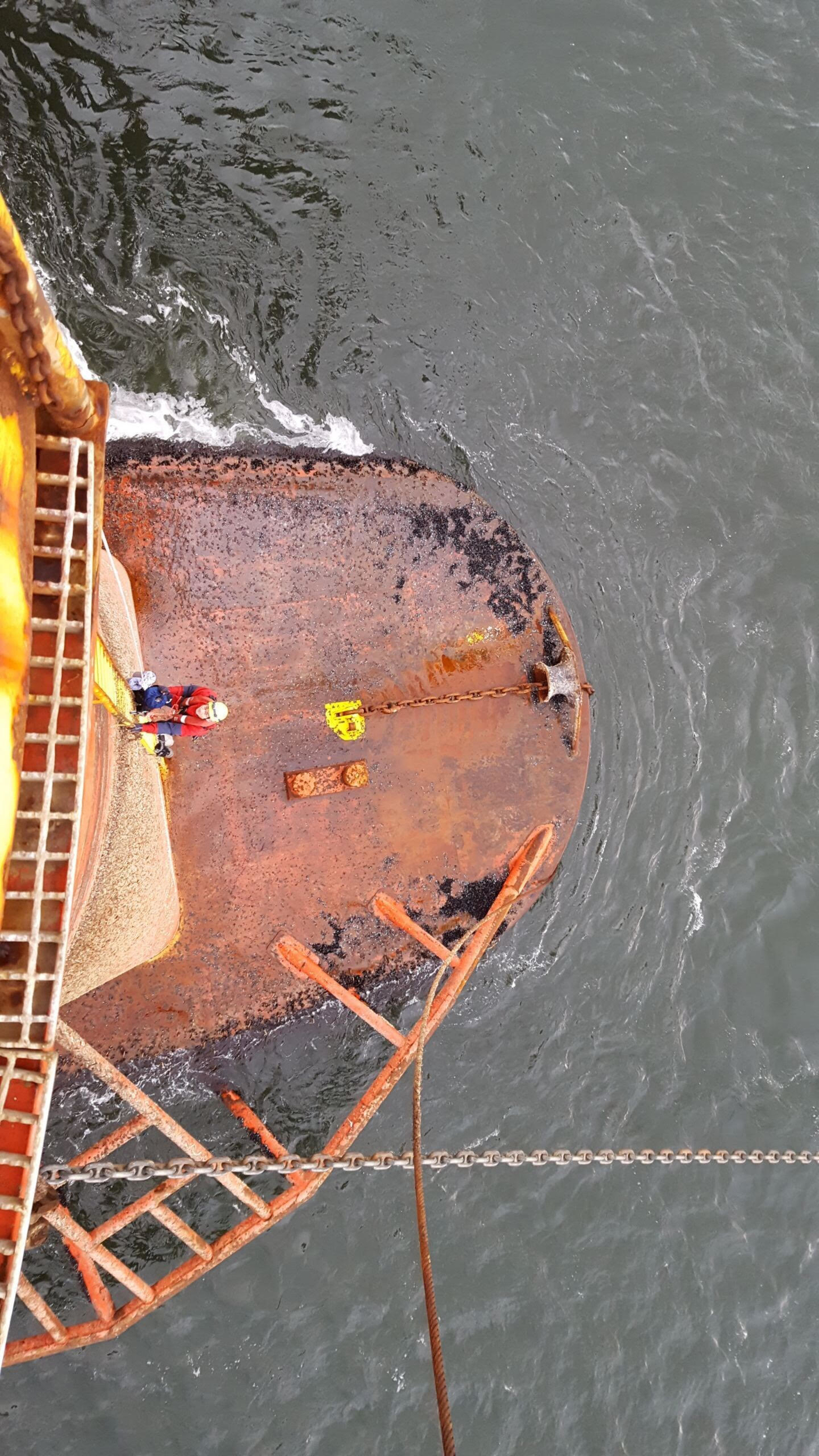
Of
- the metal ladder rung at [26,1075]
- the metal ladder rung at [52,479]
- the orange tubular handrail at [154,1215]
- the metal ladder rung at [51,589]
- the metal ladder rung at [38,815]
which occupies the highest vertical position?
the metal ladder rung at [52,479]

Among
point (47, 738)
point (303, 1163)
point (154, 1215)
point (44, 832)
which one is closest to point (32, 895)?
point (44, 832)

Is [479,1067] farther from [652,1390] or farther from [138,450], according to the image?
[138,450]

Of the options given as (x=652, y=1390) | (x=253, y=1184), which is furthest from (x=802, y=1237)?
(x=253, y=1184)

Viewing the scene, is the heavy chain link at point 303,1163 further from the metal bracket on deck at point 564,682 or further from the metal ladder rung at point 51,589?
the metal bracket on deck at point 564,682

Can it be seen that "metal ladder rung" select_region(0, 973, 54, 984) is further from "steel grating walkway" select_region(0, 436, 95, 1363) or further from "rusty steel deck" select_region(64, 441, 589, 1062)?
"rusty steel deck" select_region(64, 441, 589, 1062)

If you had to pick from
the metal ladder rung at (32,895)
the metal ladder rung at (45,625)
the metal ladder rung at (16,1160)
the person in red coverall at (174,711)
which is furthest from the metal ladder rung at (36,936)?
the person in red coverall at (174,711)

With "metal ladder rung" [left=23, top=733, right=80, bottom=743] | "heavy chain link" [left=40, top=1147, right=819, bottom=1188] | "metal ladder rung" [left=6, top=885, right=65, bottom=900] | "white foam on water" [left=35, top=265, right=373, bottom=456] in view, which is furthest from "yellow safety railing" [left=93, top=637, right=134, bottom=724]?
"white foam on water" [left=35, top=265, right=373, bottom=456]
